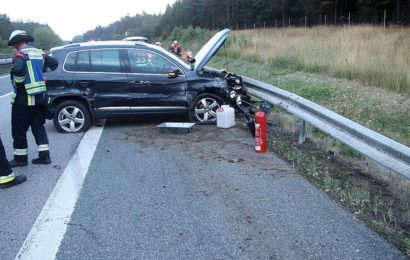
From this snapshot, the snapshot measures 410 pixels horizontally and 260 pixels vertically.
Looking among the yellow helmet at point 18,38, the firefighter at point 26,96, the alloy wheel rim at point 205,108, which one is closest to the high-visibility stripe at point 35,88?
the firefighter at point 26,96

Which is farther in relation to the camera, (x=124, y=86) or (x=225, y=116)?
(x=124, y=86)

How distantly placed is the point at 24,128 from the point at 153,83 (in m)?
2.80

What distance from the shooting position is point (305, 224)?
3896mm

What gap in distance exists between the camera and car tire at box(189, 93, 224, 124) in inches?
329

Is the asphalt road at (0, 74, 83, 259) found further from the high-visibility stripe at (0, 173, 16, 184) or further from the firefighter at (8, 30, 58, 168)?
the firefighter at (8, 30, 58, 168)

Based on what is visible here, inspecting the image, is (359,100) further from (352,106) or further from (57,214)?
(57,214)

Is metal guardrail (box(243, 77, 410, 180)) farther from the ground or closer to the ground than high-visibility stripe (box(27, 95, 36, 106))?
closer to the ground

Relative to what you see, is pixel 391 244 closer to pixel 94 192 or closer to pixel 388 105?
pixel 94 192

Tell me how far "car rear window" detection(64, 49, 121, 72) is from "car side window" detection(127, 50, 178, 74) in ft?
0.95

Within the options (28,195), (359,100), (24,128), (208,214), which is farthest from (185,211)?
(359,100)

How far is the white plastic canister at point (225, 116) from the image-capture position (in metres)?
7.95

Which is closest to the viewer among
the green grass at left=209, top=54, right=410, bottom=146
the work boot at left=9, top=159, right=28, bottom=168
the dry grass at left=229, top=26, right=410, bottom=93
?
the work boot at left=9, top=159, right=28, bottom=168

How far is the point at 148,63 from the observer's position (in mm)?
8312

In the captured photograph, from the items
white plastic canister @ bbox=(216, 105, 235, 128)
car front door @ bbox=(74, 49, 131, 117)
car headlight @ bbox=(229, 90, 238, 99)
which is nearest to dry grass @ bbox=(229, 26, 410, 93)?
car headlight @ bbox=(229, 90, 238, 99)
